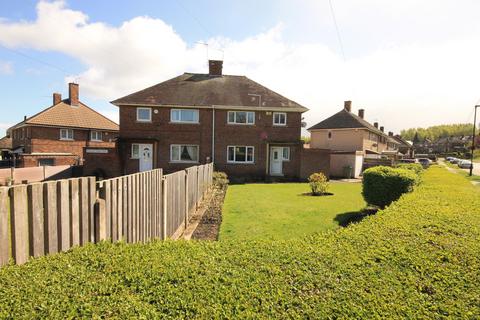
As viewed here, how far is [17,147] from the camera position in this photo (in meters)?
34.6

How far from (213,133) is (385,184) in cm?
1536

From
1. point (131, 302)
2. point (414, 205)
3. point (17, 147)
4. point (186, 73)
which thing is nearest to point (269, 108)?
point (186, 73)

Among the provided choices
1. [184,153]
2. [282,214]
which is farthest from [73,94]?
[282,214]

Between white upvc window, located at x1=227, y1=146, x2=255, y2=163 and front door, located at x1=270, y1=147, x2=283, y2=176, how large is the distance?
1737 millimetres

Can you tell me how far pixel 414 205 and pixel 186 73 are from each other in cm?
2514

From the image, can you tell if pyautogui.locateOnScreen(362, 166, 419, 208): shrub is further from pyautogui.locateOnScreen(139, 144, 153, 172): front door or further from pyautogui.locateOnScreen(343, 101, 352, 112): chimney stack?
pyautogui.locateOnScreen(343, 101, 352, 112): chimney stack

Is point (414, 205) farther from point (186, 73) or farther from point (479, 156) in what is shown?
point (479, 156)

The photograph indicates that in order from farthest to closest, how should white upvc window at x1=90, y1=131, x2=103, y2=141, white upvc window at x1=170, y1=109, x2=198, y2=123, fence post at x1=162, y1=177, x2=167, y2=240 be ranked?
white upvc window at x1=90, y1=131, x2=103, y2=141 < white upvc window at x1=170, y1=109, x2=198, y2=123 < fence post at x1=162, y1=177, x2=167, y2=240

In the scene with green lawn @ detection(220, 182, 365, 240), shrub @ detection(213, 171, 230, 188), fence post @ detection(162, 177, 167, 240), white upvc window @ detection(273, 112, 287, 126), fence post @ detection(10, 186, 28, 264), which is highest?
white upvc window @ detection(273, 112, 287, 126)

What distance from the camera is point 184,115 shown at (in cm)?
2330

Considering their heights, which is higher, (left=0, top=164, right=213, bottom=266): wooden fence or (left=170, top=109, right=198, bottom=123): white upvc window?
(left=170, top=109, right=198, bottom=123): white upvc window

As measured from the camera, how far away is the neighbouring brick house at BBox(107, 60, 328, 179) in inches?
904

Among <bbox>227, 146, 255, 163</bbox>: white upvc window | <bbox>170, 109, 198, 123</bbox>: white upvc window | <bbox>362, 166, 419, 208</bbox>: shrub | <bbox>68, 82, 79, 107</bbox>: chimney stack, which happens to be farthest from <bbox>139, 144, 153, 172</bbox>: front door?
<bbox>68, 82, 79, 107</bbox>: chimney stack

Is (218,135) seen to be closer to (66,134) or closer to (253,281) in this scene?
(66,134)
